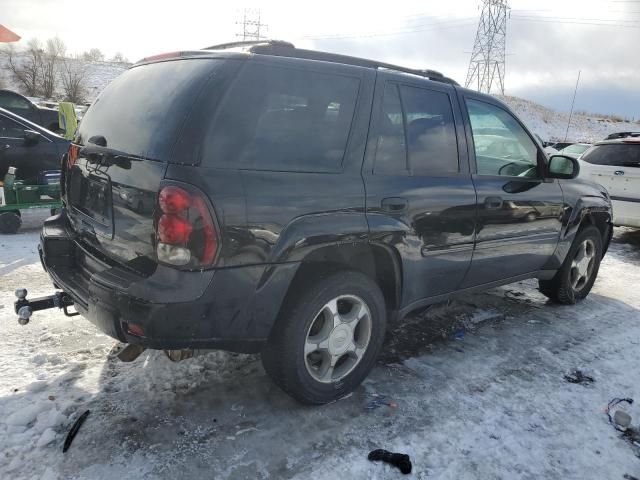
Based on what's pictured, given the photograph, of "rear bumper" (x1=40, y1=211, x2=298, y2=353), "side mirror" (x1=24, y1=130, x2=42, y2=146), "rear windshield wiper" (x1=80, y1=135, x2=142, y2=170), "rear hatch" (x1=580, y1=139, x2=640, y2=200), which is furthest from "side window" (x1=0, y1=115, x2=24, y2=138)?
"rear hatch" (x1=580, y1=139, x2=640, y2=200)

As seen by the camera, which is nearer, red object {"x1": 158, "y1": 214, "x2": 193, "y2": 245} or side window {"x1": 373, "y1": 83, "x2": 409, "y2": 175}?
red object {"x1": 158, "y1": 214, "x2": 193, "y2": 245}

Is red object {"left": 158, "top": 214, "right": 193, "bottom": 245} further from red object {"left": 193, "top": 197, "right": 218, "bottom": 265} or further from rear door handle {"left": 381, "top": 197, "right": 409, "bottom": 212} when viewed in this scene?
rear door handle {"left": 381, "top": 197, "right": 409, "bottom": 212}

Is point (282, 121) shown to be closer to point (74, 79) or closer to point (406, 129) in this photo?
point (406, 129)

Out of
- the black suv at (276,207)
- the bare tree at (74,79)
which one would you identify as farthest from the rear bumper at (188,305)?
the bare tree at (74,79)

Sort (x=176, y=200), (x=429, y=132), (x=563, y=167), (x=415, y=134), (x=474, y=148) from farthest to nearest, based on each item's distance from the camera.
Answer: (x=563, y=167)
(x=474, y=148)
(x=429, y=132)
(x=415, y=134)
(x=176, y=200)

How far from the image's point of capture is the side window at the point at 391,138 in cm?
294

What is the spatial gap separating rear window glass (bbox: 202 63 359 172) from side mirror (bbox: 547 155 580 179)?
7.31ft

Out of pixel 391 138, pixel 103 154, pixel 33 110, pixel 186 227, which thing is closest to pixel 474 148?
pixel 391 138

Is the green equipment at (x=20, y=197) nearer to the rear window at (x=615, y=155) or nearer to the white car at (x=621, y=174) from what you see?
the white car at (x=621, y=174)

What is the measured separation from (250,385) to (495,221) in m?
2.10

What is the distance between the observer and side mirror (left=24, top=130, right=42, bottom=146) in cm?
723

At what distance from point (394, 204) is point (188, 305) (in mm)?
1336

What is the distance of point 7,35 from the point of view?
8.81 meters

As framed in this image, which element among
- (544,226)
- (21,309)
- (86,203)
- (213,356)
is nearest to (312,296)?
(213,356)
